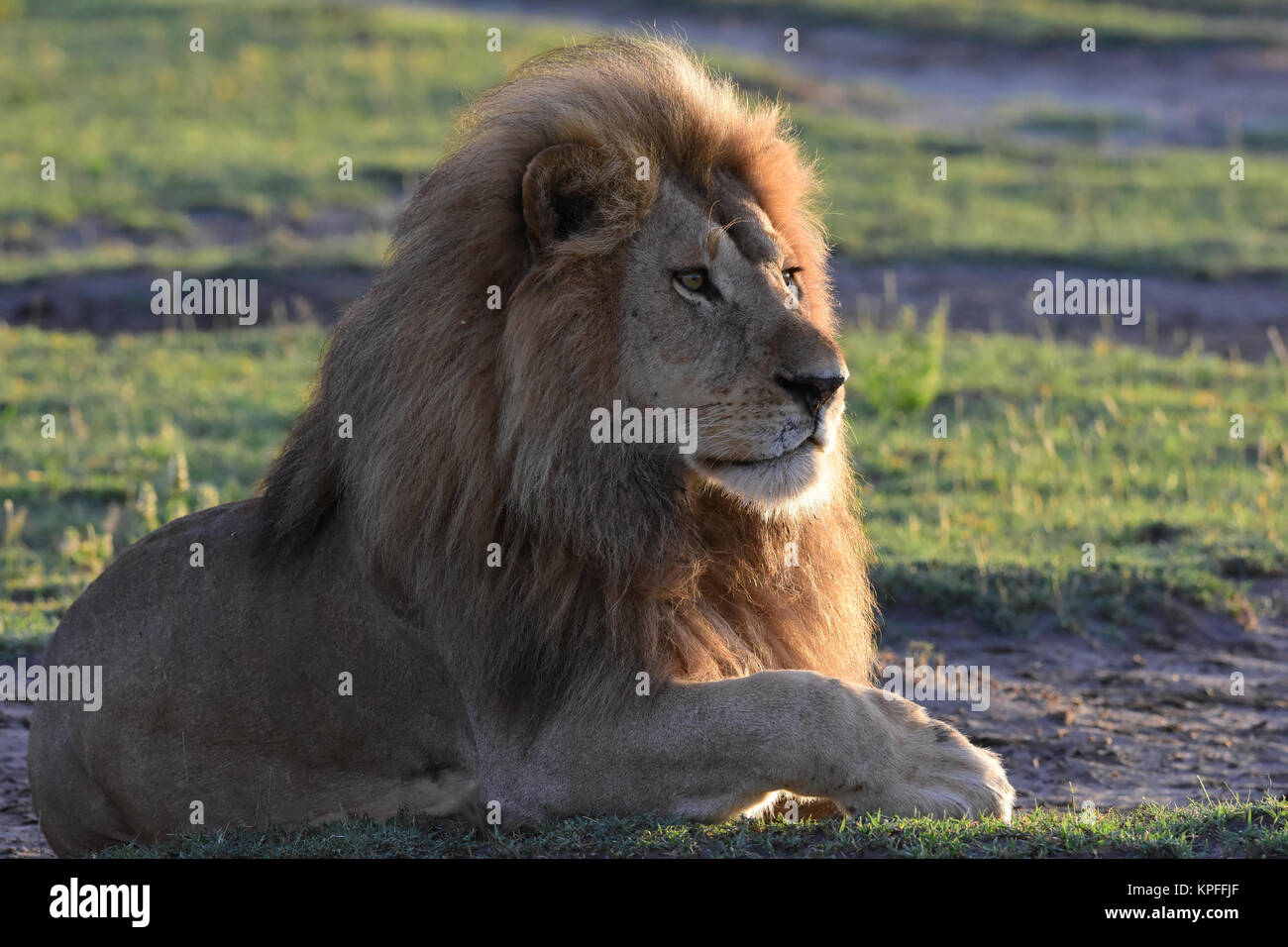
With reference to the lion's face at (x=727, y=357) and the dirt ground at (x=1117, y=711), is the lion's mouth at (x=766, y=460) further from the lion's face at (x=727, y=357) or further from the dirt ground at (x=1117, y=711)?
the dirt ground at (x=1117, y=711)

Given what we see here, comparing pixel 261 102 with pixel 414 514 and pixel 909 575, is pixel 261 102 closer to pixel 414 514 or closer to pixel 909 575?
pixel 909 575

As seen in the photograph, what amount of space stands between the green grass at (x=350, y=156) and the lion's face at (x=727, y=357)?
10068mm

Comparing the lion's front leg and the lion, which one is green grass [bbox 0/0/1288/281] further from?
the lion's front leg

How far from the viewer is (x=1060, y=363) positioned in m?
12.3

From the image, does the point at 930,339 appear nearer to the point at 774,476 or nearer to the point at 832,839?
the point at 774,476

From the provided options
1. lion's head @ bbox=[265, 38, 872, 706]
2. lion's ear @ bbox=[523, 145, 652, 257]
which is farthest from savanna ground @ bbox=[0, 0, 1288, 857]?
lion's ear @ bbox=[523, 145, 652, 257]

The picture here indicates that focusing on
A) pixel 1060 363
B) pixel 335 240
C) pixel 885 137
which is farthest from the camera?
pixel 885 137

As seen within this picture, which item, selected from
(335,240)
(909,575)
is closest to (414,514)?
(909,575)

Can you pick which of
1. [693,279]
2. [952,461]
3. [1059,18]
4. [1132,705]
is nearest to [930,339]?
[952,461]

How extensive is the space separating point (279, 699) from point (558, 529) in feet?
3.30

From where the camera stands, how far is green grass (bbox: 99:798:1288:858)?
4320 mm

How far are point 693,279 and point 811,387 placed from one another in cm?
45

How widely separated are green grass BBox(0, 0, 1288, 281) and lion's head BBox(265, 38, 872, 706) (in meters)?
10.0

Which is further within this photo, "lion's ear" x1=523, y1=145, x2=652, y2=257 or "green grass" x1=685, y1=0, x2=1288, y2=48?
"green grass" x1=685, y1=0, x2=1288, y2=48
